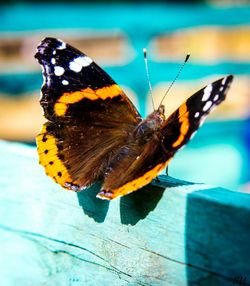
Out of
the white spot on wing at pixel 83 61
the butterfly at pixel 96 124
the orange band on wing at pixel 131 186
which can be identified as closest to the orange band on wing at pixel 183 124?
the butterfly at pixel 96 124

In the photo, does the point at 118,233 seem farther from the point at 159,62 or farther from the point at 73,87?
the point at 159,62

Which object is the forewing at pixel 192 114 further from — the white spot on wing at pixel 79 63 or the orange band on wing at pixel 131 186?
the white spot on wing at pixel 79 63

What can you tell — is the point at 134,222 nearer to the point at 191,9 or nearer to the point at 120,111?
the point at 120,111

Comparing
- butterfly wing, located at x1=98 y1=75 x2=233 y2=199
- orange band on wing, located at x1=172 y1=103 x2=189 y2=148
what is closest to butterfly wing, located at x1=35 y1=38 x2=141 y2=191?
butterfly wing, located at x1=98 y1=75 x2=233 y2=199

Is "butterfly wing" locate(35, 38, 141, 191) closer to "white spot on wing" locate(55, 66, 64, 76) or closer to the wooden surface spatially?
"white spot on wing" locate(55, 66, 64, 76)

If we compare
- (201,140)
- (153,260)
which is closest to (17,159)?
(153,260)

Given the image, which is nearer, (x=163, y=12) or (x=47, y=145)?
(x=47, y=145)
